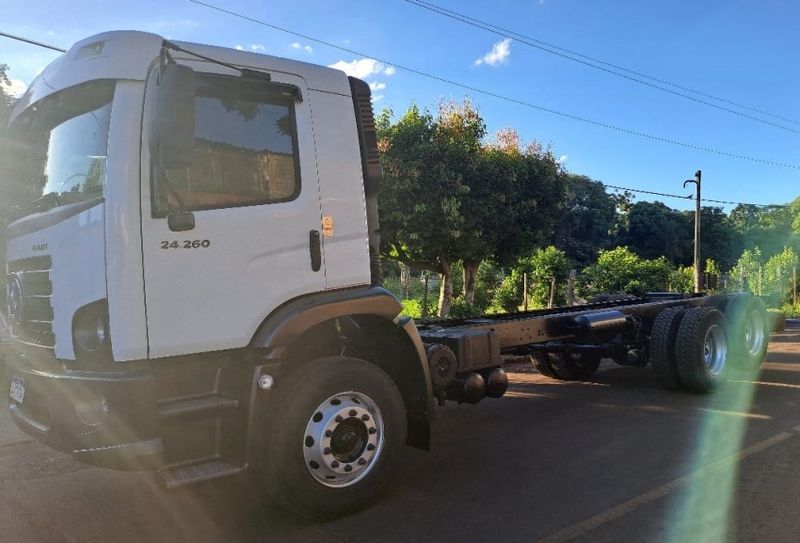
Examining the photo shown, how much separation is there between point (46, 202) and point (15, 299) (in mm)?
707

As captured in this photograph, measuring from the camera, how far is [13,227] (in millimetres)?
4168

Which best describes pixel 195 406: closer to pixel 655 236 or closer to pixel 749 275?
pixel 749 275

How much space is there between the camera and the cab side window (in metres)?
3.54

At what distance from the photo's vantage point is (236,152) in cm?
373

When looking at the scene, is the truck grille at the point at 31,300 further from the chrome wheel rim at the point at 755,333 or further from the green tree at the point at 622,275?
the green tree at the point at 622,275

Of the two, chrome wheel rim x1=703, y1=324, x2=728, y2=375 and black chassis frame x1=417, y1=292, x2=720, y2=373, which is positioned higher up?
black chassis frame x1=417, y1=292, x2=720, y2=373

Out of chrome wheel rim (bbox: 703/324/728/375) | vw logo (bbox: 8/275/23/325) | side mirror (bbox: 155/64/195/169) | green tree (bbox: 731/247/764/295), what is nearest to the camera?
side mirror (bbox: 155/64/195/169)

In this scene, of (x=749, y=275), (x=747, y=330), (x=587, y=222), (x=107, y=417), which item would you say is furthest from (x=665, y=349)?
(x=587, y=222)

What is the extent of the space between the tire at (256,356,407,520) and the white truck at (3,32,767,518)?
0.04 ft

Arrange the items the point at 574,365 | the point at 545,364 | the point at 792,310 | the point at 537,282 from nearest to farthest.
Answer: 1. the point at 574,365
2. the point at 545,364
3. the point at 537,282
4. the point at 792,310

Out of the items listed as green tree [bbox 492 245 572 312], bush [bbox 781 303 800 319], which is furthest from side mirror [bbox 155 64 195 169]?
bush [bbox 781 303 800 319]

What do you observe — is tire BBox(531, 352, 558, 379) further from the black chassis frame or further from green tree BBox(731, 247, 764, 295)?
green tree BBox(731, 247, 764, 295)

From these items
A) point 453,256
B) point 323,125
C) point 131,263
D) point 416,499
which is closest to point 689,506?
point 416,499

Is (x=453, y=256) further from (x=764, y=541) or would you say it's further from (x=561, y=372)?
(x=764, y=541)
